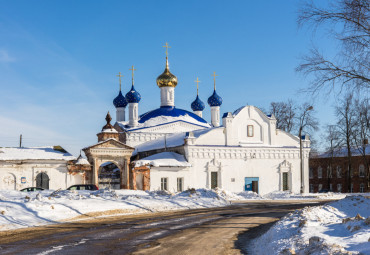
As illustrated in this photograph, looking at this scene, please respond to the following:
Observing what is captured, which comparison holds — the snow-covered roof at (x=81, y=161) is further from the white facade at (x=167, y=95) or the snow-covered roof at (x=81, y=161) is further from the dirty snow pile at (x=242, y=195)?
the white facade at (x=167, y=95)

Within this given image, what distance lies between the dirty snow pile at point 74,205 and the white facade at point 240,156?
12146mm

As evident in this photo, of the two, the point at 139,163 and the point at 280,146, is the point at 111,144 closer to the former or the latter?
the point at 139,163

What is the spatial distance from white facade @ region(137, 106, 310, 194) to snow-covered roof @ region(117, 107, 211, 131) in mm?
4122

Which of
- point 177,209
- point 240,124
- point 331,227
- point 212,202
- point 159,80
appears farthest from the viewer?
point 159,80

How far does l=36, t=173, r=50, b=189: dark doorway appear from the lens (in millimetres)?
34375

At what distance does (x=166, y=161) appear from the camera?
39781mm

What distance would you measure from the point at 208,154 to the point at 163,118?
35.3 ft

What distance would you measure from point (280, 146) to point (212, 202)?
734 inches

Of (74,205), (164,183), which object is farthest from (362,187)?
(74,205)

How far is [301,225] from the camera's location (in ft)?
35.7

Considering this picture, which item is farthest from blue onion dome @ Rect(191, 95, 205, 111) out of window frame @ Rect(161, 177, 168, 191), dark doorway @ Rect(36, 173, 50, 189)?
dark doorway @ Rect(36, 173, 50, 189)

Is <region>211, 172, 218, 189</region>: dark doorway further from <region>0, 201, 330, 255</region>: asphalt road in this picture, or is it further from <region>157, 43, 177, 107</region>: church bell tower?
<region>0, 201, 330, 255</region>: asphalt road

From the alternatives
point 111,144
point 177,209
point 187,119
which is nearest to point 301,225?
point 177,209

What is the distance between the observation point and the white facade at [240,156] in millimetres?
41250
